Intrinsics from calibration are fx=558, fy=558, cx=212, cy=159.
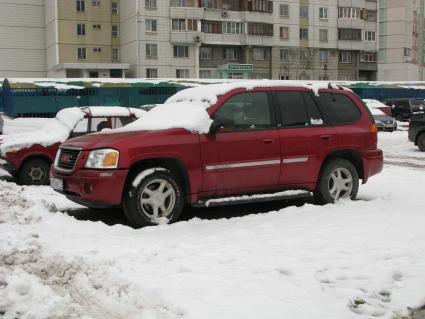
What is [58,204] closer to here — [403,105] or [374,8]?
[403,105]

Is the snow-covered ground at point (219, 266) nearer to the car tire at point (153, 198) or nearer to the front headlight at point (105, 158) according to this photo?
the car tire at point (153, 198)

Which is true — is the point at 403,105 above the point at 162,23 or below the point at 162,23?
below

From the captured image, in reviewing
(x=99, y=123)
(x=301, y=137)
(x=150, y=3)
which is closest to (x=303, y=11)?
(x=150, y=3)

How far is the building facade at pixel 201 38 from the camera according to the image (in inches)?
2221

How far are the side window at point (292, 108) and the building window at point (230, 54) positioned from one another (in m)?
54.7

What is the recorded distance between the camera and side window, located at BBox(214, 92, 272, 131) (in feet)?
24.0

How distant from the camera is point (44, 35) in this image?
62.0 meters

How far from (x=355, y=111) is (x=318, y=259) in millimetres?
3864

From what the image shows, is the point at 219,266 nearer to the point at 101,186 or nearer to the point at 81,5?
the point at 101,186

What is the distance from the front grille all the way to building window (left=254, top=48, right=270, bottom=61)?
5649 cm

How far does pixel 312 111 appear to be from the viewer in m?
8.01

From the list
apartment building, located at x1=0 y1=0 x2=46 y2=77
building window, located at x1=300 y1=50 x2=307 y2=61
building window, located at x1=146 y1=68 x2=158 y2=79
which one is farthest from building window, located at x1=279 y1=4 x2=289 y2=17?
apartment building, located at x1=0 y1=0 x2=46 y2=77

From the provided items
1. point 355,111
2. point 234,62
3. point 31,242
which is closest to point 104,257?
point 31,242

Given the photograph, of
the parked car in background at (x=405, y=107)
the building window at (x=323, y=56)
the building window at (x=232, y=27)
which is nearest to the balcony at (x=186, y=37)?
the building window at (x=232, y=27)
